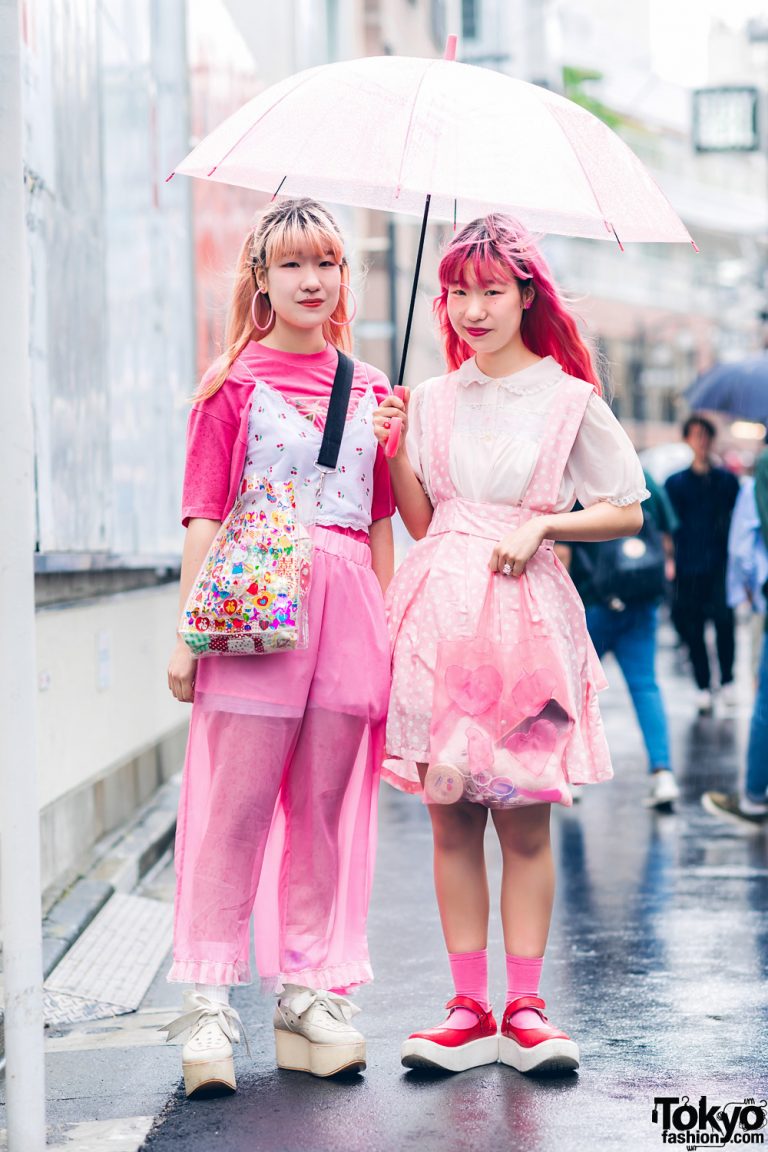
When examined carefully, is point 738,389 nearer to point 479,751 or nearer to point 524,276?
point 524,276

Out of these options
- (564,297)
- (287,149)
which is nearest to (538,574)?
(564,297)

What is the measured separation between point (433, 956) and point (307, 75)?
261 centimetres

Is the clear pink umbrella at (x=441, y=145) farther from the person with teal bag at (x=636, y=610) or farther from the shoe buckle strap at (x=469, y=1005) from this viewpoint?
the person with teal bag at (x=636, y=610)

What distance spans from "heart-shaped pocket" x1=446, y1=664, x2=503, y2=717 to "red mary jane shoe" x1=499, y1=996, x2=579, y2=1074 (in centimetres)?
71

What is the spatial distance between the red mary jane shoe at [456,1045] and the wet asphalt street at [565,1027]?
33 mm

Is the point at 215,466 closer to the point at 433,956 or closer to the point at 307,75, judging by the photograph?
the point at 307,75

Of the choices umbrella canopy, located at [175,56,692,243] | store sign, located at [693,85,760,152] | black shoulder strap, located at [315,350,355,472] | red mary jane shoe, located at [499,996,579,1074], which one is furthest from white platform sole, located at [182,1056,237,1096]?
store sign, located at [693,85,760,152]

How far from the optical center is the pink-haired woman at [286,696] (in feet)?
12.3

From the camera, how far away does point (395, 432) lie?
3.83 metres

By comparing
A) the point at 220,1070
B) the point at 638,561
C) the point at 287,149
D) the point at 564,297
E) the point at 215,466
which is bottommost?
the point at 220,1070

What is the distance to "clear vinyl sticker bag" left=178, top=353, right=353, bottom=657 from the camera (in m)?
3.61

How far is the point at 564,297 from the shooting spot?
410 centimetres

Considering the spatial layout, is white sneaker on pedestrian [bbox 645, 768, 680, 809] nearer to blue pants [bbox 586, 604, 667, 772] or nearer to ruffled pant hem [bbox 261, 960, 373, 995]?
blue pants [bbox 586, 604, 667, 772]

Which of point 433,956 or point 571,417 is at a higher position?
point 571,417
